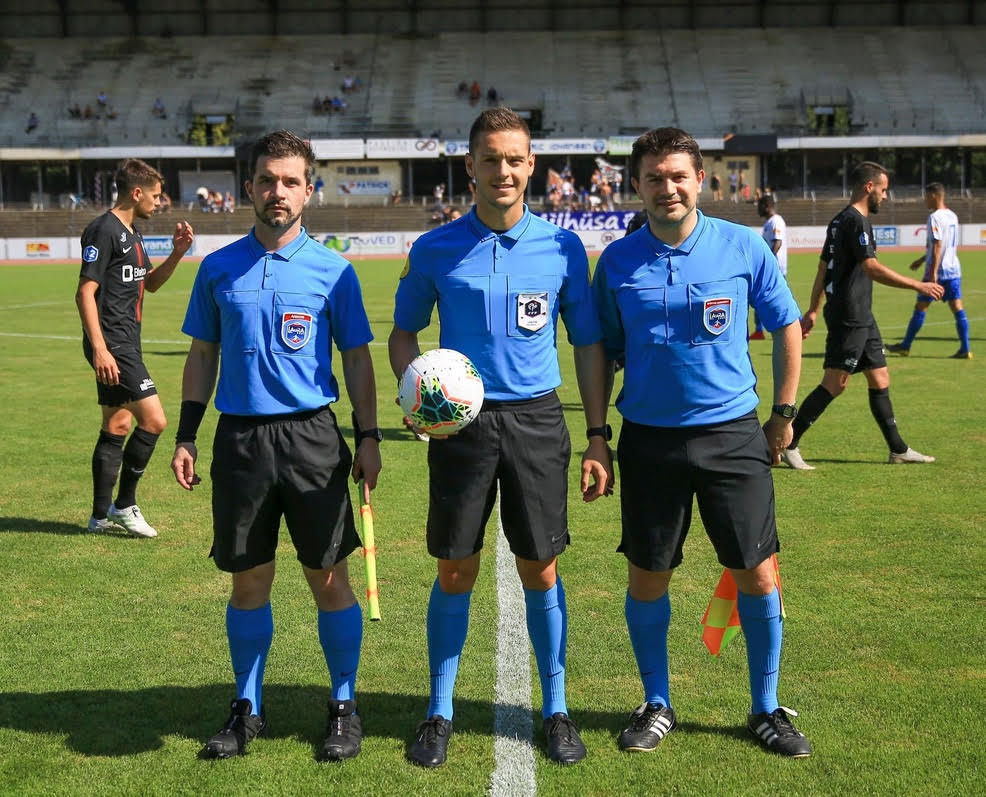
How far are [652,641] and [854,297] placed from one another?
4793 mm

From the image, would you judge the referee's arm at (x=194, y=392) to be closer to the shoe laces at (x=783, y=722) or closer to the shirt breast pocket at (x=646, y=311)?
the shirt breast pocket at (x=646, y=311)

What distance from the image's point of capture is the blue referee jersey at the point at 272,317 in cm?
406

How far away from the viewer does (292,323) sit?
4070mm

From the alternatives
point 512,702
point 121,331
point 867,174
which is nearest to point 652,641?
point 512,702

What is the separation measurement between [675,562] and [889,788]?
1056mm

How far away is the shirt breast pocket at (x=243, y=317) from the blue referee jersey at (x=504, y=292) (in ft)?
1.90

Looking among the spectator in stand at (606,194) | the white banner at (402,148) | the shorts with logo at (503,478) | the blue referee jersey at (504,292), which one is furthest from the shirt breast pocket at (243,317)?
the white banner at (402,148)

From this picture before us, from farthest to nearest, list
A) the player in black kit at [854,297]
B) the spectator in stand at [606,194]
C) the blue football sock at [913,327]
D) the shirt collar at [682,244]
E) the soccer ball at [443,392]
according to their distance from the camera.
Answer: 1. the spectator in stand at [606,194]
2. the blue football sock at [913,327]
3. the player in black kit at [854,297]
4. the shirt collar at [682,244]
5. the soccer ball at [443,392]

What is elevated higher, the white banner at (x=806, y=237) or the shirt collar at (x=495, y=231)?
the white banner at (x=806, y=237)

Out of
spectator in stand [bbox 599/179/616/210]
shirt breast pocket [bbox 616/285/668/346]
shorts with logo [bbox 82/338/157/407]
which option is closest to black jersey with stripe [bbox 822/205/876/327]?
shirt breast pocket [bbox 616/285/668/346]

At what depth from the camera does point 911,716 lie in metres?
4.33

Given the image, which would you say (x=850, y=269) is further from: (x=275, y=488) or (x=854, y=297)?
(x=275, y=488)

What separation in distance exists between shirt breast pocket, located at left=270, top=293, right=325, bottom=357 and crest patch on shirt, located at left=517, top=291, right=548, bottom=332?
2.53ft

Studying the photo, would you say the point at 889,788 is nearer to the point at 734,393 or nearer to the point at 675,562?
the point at 675,562
